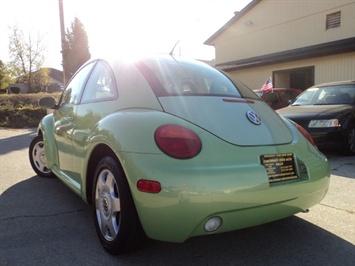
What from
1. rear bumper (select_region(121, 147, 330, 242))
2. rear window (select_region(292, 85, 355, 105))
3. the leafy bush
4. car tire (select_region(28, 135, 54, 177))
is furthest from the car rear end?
the leafy bush

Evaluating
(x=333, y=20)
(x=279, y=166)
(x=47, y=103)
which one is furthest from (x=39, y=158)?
(x=333, y=20)

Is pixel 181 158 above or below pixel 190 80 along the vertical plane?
below

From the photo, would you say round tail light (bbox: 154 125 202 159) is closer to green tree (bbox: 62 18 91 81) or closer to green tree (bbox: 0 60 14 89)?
green tree (bbox: 62 18 91 81)

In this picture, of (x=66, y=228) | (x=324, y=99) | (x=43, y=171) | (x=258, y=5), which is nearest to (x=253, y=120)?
(x=66, y=228)

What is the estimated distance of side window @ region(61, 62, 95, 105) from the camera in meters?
3.49

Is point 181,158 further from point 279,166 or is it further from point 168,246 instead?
point 168,246

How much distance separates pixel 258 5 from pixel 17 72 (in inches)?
1198

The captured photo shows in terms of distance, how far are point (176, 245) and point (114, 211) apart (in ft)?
1.96

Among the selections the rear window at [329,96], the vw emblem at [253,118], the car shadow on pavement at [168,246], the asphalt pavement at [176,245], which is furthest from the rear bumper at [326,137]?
the vw emblem at [253,118]

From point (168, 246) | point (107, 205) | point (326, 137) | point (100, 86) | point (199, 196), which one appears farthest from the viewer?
point (326, 137)

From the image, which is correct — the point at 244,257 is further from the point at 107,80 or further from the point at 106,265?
the point at 107,80

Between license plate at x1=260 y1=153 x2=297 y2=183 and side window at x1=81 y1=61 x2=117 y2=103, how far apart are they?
1.27 meters

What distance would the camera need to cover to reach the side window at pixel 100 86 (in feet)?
9.41

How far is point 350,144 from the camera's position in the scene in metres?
6.43
